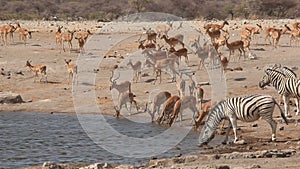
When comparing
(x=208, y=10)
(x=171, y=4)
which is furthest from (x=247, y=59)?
(x=171, y=4)

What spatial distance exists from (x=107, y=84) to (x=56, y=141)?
295 inches

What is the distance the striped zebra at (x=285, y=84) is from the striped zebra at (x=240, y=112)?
1.84 meters

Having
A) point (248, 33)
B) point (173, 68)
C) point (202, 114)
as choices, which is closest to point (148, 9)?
point (248, 33)

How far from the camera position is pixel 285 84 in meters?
15.6

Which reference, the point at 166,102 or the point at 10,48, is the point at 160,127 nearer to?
the point at 166,102

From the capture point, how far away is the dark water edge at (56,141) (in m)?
12.4

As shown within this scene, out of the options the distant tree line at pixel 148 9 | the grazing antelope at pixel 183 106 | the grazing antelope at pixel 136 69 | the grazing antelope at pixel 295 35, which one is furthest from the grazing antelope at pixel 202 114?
the distant tree line at pixel 148 9

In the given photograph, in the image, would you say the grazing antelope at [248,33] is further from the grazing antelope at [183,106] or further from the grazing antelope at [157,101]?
the grazing antelope at [183,106]

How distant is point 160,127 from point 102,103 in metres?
3.65

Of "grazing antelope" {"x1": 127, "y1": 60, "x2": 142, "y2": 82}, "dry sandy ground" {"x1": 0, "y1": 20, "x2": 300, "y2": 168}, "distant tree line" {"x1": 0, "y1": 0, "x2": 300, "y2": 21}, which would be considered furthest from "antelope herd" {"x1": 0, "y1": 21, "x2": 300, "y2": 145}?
"distant tree line" {"x1": 0, "y1": 0, "x2": 300, "y2": 21}

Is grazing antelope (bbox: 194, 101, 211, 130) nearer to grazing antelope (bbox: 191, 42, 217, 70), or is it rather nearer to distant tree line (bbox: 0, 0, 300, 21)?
grazing antelope (bbox: 191, 42, 217, 70)

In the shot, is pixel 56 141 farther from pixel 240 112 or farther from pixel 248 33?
pixel 248 33

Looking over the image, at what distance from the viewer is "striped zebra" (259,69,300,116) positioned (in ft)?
50.2

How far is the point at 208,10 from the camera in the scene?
65.1 meters
